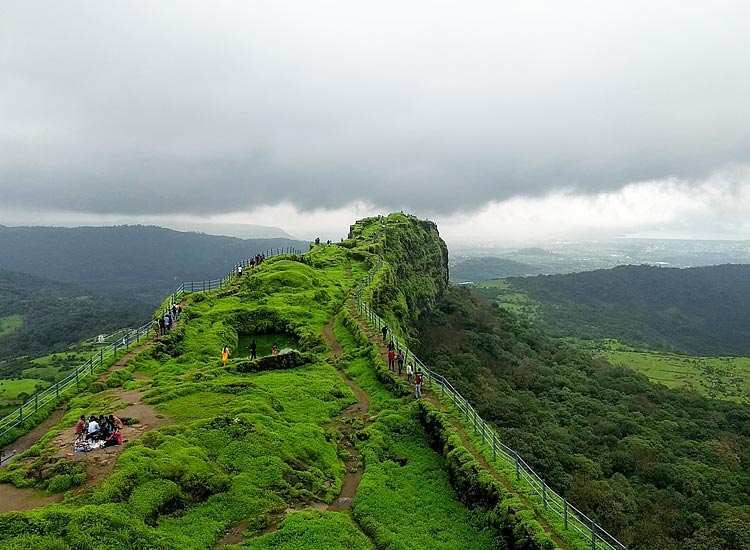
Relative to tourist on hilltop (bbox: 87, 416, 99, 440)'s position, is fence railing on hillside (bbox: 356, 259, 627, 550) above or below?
below

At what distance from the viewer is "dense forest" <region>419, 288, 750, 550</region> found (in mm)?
45188

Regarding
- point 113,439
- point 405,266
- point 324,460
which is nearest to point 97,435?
point 113,439

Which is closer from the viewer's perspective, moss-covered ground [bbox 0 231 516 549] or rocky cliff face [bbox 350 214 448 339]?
moss-covered ground [bbox 0 231 516 549]

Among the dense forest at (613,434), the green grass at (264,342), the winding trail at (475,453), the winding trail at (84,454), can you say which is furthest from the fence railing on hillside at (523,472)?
the dense forest at (613,434)

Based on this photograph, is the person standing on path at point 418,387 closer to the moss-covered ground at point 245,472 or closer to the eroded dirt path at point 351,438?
the moss-covered ground at point 245,472

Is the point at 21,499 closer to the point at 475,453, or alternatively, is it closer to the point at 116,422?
the point at 116,422

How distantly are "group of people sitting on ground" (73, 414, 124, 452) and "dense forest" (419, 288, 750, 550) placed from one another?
1492 inches

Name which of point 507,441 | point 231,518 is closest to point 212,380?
point 231,518

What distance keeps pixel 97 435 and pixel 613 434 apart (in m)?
67.2

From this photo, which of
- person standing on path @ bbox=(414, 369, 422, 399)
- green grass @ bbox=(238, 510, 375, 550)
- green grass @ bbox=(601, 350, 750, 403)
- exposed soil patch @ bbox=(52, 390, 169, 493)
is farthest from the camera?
green grass @ bbox=(601, 350, 750, 403)

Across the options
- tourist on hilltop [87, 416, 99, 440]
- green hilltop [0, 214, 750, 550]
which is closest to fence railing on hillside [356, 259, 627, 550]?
green hilltop [0, 214, 750, 550]

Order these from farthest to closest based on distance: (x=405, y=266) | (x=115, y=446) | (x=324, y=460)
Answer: (x=405, y=266) → (x=324, y=460) → (x=115, y=446)

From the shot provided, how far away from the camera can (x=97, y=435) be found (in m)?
22.6

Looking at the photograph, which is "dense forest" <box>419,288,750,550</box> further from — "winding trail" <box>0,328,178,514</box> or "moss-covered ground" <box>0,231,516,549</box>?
"winding trail" <box>0,328,178,514</box>
